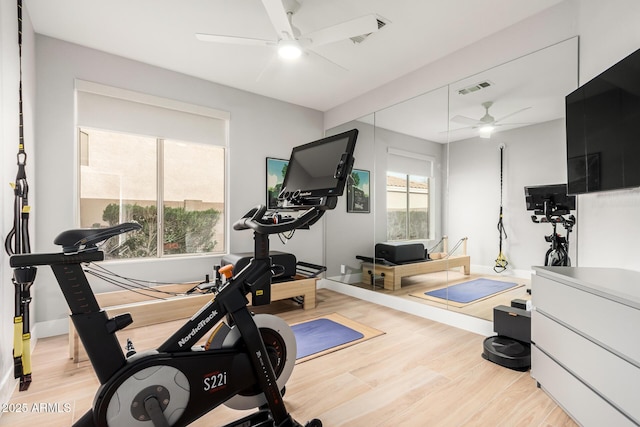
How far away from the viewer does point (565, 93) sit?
7.88 ft

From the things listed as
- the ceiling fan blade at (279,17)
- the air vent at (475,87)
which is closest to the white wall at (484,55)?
the air vent at (475,87)

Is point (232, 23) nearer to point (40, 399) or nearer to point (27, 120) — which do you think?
point (27, 120)

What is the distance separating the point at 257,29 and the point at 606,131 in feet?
9.28

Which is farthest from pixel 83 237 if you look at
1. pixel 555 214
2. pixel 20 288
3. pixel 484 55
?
pixel 484 55

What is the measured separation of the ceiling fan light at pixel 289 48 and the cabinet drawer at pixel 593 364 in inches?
104

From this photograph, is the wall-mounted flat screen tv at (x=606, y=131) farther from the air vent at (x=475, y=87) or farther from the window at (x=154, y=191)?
the window at (x=154, y=191)

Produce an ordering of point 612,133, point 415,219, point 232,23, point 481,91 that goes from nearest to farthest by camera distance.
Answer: point 612,133 → point 232,23 → point 481,91 → point 415,219

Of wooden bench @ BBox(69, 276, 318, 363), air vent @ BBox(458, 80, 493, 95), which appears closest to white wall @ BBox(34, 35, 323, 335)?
wooden bench @ BBox(69, 276, 318, 363)

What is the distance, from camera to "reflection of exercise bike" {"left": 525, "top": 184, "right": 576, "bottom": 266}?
2396 millimetres

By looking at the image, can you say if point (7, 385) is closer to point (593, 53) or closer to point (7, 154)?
point (7, 154)

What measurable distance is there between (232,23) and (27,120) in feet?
6.24

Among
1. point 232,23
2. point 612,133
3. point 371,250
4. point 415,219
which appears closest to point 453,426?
point 612,133

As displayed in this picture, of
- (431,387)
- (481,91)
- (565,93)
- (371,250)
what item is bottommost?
(431,387)

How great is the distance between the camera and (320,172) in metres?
1.73
